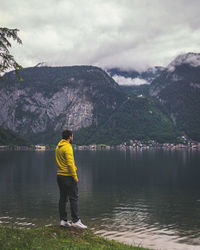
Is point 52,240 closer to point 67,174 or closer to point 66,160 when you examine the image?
point 67,174

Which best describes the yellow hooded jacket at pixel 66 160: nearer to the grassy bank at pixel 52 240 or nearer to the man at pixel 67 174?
the man at pixel 67 174

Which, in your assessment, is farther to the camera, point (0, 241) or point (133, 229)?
point (133, 229)

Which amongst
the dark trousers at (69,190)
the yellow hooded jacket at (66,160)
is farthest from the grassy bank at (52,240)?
the yellow hooded jacket at (66,160)

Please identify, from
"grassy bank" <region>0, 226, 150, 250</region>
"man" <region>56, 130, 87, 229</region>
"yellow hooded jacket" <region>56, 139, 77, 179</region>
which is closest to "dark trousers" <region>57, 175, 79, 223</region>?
"man" <region>56, 130, 87, 229</region>

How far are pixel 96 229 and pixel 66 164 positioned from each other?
1011cm

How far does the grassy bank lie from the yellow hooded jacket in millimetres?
2513

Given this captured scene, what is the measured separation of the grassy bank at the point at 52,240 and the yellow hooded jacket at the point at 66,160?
2513mm

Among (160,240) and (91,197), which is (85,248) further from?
(91,197)

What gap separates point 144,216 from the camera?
26375 mm

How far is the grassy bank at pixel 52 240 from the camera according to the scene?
10766 mm

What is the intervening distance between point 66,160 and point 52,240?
130 inches

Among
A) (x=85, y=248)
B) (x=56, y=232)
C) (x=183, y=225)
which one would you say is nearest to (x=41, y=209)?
(x=183, y=225)

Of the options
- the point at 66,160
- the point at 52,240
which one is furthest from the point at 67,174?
the point at 52,240

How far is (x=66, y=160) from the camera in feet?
42.3
